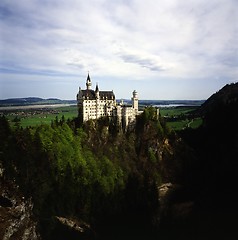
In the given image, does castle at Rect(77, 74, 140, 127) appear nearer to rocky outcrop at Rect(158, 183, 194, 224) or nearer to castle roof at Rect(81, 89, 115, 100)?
castle roof at Rect(81, 89, 115, 100)

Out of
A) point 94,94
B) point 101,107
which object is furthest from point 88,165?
point 94,94

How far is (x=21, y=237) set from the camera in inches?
2371

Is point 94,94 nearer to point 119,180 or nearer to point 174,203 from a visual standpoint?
point 119,180

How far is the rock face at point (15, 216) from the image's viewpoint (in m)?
58.5

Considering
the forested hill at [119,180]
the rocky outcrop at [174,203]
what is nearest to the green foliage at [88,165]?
the forested hill at [119,180]

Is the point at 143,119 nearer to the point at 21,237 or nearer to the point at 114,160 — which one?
the point at 114,160

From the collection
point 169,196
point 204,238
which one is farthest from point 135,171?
point 204,238

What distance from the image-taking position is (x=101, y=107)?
97.0 metres

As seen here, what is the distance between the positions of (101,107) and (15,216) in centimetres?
4757

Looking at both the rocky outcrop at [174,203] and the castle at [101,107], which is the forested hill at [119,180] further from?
the castle at [101,107]

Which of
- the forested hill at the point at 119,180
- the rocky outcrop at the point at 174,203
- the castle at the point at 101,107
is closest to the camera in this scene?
the forested hill at the point at 119,180

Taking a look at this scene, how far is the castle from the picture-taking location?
305ft

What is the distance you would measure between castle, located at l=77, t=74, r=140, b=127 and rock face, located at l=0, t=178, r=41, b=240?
35162mm

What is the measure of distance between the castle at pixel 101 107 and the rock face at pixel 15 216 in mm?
35162
